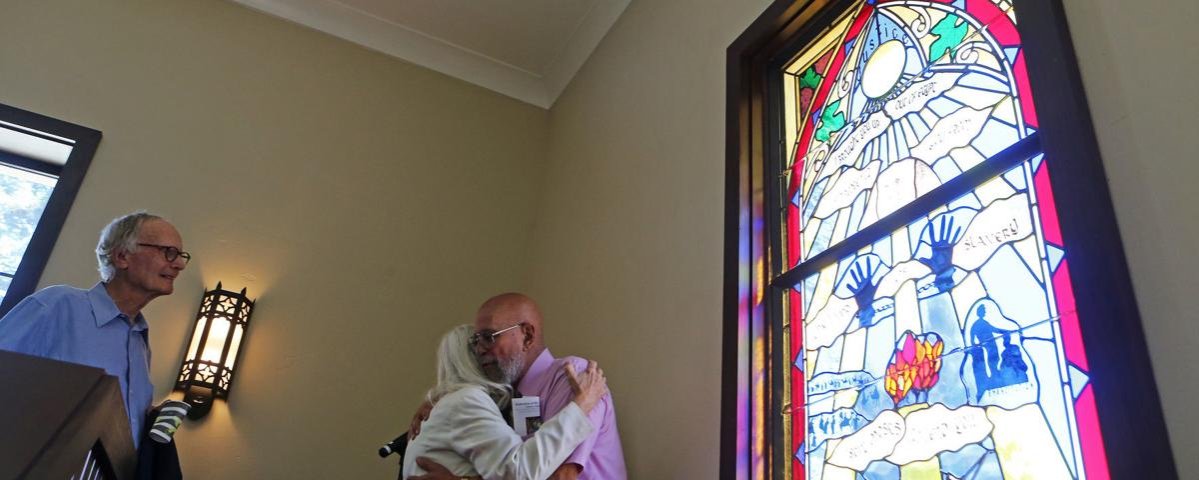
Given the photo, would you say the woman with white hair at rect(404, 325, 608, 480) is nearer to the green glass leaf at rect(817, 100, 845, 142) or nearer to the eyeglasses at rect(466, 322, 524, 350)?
the eyeglasses at rect(466, 322, 524, 350)

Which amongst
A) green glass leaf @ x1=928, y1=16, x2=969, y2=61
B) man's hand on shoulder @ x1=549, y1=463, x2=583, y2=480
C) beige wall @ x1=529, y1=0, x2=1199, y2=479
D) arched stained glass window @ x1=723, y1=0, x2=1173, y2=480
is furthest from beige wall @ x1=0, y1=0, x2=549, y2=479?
green glass leaf @ x1=928, y1=16, x2=969, y2=61

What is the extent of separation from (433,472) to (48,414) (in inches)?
45.2

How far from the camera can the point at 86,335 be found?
7.77 feet

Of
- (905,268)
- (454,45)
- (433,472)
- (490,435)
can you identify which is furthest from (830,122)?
(454,45)

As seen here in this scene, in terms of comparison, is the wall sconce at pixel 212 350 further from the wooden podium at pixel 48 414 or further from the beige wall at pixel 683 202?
the wooden podium at pixel 48 414

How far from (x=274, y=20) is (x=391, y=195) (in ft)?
3.64

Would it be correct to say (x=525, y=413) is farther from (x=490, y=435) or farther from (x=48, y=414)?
(x=48, y=414)

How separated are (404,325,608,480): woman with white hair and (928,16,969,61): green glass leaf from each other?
4.04ft

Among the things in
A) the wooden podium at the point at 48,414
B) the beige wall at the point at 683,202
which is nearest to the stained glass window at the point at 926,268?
the beige wall at the point at 683,202

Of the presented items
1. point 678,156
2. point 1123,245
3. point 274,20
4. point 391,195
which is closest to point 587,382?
point 678,156

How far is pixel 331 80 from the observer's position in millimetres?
4273

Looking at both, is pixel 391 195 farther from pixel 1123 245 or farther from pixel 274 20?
pixel 1123 245

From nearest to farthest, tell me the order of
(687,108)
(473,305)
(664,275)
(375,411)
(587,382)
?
(587,382), (664,275), (687,108), (375,411), (473,305)

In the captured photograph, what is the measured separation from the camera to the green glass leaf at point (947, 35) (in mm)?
1926
